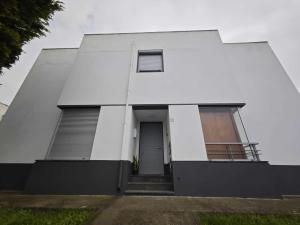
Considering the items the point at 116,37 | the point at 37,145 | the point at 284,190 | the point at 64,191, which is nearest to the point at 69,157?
the point at 64,191

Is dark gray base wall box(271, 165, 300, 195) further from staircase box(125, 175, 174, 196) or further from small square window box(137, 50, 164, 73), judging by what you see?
small square window box(137, 50, 164, 73)

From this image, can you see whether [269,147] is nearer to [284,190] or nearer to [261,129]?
[261,129]

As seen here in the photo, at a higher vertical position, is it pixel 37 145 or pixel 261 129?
pixel 261 129

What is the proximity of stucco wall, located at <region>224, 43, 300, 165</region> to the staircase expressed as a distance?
11.8 feet

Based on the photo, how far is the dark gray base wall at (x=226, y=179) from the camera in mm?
3648

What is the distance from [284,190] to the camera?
422cm

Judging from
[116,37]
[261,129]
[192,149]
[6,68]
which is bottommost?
[192,149]

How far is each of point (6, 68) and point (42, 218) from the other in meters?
4.40

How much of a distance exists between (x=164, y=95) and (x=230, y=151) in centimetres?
289

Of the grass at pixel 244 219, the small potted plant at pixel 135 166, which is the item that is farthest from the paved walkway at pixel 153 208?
the small potted plant at pixel 135 166

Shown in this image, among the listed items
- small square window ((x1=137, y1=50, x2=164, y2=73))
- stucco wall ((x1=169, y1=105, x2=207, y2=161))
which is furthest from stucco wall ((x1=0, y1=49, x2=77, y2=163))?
stucco wall ((x1=169, y1=105, x2=207, y2=161))

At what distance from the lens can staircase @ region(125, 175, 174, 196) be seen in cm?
376

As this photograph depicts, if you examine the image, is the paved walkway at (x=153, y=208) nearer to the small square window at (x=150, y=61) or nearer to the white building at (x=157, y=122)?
the white building at (x=157, y=122)

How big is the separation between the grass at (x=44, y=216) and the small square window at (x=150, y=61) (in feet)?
16.8
